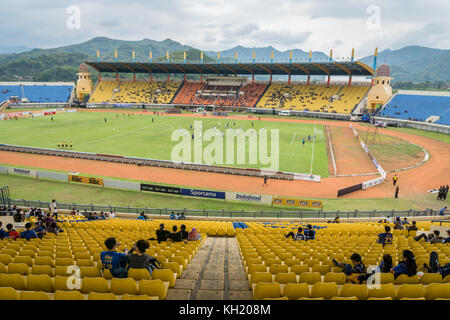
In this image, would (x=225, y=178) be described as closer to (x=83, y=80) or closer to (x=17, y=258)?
(x=17, y=258)

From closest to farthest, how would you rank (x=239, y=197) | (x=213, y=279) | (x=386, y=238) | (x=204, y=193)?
(x=213, y=279), (x=386, y=238), (x=239, y=197), (x=204, y=193)

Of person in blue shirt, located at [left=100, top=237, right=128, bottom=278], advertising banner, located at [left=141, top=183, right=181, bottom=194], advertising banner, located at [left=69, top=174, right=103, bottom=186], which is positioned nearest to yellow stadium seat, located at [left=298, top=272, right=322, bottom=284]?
person in blue shirt, located at [left=100, top=237, right=128, bottom=278]

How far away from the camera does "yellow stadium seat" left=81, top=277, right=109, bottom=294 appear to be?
545cm

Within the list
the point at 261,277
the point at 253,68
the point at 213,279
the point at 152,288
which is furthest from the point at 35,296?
the point at 253,68

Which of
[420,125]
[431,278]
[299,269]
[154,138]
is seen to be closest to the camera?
[431,278]

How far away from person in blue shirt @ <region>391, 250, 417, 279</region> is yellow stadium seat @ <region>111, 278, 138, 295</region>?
18.9 ft

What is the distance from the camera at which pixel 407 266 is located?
6.20 meters

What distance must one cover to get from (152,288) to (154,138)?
47.0m

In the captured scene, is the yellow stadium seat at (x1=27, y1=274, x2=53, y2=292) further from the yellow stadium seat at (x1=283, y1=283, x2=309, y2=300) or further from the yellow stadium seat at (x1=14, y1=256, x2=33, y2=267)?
the yellow stadium seat at (x1=283, y1=283, x2=309, y2=300)

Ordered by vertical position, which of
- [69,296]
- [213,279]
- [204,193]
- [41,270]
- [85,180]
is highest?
[69,296]

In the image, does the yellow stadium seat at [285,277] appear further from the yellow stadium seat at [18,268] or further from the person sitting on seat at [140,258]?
the yellow stadium seat at [18,268]

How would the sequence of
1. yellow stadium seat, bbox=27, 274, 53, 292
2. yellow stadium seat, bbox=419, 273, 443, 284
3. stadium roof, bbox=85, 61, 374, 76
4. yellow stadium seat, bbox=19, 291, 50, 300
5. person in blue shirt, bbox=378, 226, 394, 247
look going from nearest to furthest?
yellow stadium seat, bbox=19, 291, 50, 300 → yellow stadium seat, bbox=27, 274, 53, 292 → yellow stadium seat, bbox=419, 273, 443, 284 → person in blue shirt, bbox=378, 226, 394, 247 → stadium roof, bbox=85, 61, 374, 76

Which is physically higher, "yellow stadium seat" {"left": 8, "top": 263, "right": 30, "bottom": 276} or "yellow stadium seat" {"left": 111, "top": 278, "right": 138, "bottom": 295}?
"yellow stadium seat" {"left": 111, "top": 278, "right": 138, "bottom": 295}

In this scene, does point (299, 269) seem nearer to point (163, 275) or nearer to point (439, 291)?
point (439, 291)
